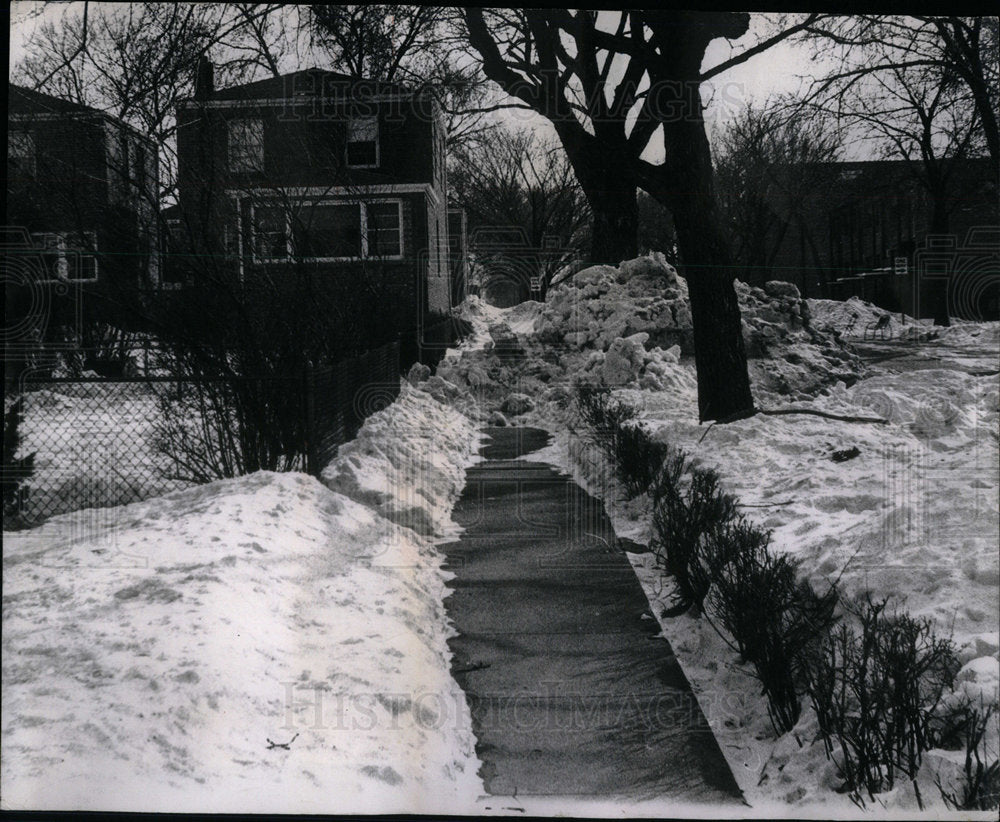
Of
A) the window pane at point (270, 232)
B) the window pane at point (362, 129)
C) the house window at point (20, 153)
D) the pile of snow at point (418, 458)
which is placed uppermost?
the window pane at point (362, 129)

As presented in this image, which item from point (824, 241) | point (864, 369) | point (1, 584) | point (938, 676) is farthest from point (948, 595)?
point (1, 584)

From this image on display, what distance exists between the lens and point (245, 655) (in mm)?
3281

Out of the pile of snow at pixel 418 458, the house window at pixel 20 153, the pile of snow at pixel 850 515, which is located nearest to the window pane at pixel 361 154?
the pile of snow at pixel 418 458

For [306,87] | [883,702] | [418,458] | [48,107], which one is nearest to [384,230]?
[306,87]

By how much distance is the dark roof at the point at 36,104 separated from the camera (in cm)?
357

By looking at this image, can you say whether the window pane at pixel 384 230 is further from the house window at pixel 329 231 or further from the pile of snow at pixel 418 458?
the pile of snow at pixel 418 458

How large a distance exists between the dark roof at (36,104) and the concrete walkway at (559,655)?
2256mm

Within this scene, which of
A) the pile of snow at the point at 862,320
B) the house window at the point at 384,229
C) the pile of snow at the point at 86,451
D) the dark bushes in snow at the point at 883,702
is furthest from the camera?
the house window at the point at 384,229

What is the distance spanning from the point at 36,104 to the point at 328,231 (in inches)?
50.3

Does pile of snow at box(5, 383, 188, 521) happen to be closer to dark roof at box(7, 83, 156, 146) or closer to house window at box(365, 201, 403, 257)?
dark roof at box(7, 83, 156, 146)

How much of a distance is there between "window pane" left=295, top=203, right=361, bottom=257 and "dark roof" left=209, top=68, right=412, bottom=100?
50cm

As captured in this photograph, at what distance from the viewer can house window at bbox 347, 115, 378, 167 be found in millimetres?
3861

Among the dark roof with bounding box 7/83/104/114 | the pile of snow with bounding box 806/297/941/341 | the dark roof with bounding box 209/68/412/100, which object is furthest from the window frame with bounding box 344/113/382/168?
the pile of snow with bounding box 806/297/941/341

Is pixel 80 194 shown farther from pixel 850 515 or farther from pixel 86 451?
pixel 850 515
